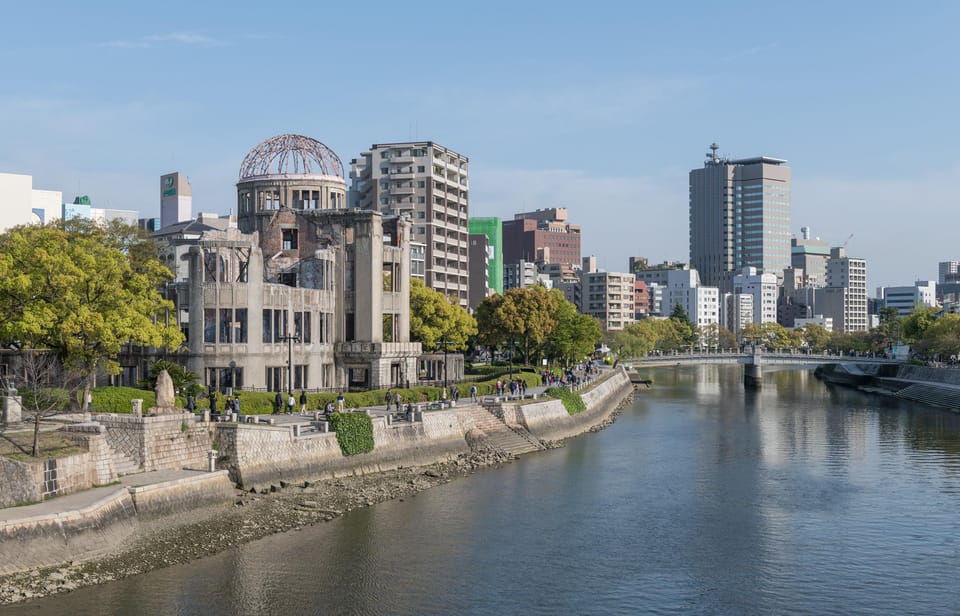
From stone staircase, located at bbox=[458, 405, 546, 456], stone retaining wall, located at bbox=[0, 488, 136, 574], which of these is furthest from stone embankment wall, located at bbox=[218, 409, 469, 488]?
stone retaining wall, located at bbox=[0, 488, 136, 574]

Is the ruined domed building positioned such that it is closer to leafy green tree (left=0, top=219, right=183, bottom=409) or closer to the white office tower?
leafy green tree (left=0, top=219, right=183, bottom=409)

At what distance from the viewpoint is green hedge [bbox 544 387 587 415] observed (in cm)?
9262

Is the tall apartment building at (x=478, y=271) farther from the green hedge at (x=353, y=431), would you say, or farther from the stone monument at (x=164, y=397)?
the stone monument at (x=164, y=397)

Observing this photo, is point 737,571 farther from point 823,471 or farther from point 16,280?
point 16,280

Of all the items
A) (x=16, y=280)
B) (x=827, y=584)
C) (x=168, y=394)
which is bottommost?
(x=827, y=584)

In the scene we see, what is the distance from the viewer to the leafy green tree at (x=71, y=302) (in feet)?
182

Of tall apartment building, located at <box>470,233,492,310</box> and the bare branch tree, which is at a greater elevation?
tall apartment building, located at <box>470,233,492,310</box>

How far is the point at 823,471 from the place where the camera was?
69.9 m

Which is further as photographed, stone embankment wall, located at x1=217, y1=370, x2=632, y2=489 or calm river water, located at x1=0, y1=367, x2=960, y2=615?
stone embankment wall, located at x1=217, y1=370, x2=632, y2=489

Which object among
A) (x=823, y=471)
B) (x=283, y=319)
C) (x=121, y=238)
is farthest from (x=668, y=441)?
(x=121, y=238)

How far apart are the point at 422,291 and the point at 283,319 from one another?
35.0 meters

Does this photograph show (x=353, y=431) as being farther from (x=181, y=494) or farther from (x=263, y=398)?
(x=181, y=494)

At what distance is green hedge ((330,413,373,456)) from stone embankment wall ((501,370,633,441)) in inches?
748

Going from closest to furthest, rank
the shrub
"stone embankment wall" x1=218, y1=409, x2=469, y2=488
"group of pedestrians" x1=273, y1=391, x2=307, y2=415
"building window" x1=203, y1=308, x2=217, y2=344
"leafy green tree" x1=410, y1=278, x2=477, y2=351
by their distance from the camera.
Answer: "stone embankment wall" x1=218, y1=409, x2=469, y2=488 < the shrub < "group of pedestrians" x1=273, y1=391, x2=307, y2=415 < "building window" x1=203, y1=308, x2=217, y2=344 < "leafy green tree" x1=410, y1=278, x2=477, y2=351
